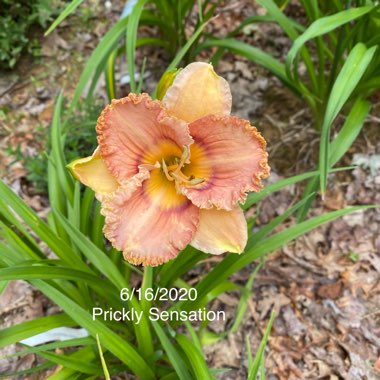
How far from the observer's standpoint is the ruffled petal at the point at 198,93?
1.23 metres

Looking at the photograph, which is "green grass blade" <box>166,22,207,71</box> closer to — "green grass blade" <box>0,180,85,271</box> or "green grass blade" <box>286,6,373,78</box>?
"green grass blade" <box>286,6,373,78</box>

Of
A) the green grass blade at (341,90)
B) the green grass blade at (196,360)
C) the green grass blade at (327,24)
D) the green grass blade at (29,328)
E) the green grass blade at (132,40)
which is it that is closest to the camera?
the green grass blade at (196,360)

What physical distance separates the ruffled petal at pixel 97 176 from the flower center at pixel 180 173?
0.45 feet

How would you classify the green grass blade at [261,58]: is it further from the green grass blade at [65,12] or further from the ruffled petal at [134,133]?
the ruffled petal at [134,133]

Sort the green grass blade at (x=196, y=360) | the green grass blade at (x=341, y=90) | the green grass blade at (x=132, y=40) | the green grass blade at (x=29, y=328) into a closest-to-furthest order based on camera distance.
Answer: the green grass blade at (x=196, y=360), the green grass blade at (x=29, y=328), the green grass blade at (x=341, y=90), the green grass blade at (x=132, y=40)

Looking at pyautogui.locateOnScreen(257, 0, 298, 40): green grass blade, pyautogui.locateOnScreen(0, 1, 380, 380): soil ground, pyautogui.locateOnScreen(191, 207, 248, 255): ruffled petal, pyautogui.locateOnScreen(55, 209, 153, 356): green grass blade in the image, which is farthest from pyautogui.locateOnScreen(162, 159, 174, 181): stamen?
pyautogui.locateOnScreen(257, 0, 298, 40): green grass blade

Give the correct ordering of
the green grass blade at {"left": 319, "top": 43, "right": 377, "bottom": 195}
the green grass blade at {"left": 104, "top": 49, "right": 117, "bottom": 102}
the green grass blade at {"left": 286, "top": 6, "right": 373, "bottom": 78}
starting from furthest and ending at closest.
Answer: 1. the green grass blade at {"left": 104, "top": 49, "right": 117, "bottom": 102}
2. the green grass blade at {"left": 286, "top": 6, "right": 373, "bottom": 78}
3. the green grass blade at {"left": 319, "top": 43, "right": 377, "bottom": 195}

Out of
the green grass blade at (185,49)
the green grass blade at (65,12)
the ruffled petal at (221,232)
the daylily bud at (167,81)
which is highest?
the green grass blade at (65,12)

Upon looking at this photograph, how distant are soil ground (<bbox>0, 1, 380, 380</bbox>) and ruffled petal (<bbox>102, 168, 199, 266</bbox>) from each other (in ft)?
2.79

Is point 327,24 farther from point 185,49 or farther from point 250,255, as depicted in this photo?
point 250,255

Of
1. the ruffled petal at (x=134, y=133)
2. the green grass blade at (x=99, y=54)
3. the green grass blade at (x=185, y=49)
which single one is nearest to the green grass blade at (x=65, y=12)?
the green grass blade at (x=99, y=54)

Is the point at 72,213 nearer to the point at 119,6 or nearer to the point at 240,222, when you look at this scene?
the point at 240,222

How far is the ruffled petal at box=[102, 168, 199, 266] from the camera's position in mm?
1192

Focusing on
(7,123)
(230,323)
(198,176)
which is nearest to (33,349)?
(198,176)
